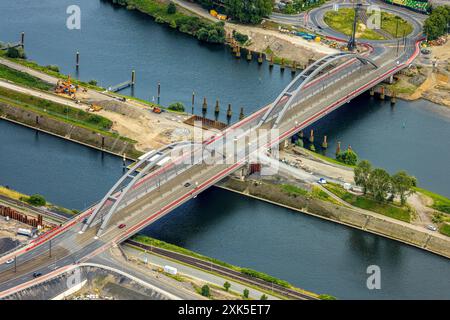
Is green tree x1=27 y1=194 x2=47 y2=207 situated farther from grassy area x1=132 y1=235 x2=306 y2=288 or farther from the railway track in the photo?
grassy area x1=132 y1=235 x2=306 y2=288

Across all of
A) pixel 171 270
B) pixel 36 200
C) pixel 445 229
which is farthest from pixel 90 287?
pixel 445 229

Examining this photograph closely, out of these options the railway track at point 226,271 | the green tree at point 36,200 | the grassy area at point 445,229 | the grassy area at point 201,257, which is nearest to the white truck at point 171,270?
the railway track at point 226,271

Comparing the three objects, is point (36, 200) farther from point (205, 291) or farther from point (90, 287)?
point (205, 291)

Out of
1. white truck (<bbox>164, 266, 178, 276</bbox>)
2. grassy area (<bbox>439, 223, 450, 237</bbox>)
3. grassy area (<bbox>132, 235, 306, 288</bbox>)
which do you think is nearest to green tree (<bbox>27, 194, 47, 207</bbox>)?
grassy area (<bbox>132, 235, 306, 288</bbox>)

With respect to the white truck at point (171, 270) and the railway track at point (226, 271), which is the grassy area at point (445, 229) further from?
the white truck at point (171, 270)

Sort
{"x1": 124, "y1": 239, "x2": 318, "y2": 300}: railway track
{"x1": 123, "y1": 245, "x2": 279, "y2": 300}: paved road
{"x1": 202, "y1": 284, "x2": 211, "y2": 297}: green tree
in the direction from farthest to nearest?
{"x1": 124, "y1": 239, "x2": 318, "y2": 300}: railway track
{"x1": 123, "y1": 245, "x2": 279, "y2": 300}: paved road
{"x1": 202, "y1": 284, "x2": 211, "y2": 297}: green tree

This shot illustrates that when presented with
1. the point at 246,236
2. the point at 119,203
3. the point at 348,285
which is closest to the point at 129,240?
the point at 119,203

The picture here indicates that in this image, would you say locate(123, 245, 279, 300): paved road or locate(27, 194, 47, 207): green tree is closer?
→ locate(123, 245, 279, 300): paved road

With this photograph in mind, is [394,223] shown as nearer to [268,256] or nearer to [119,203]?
[268,256]

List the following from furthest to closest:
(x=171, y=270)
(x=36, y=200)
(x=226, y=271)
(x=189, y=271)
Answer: (x=36, y=200), (x=226, y=271), (x=189, y=271), (x=171, y=270)
